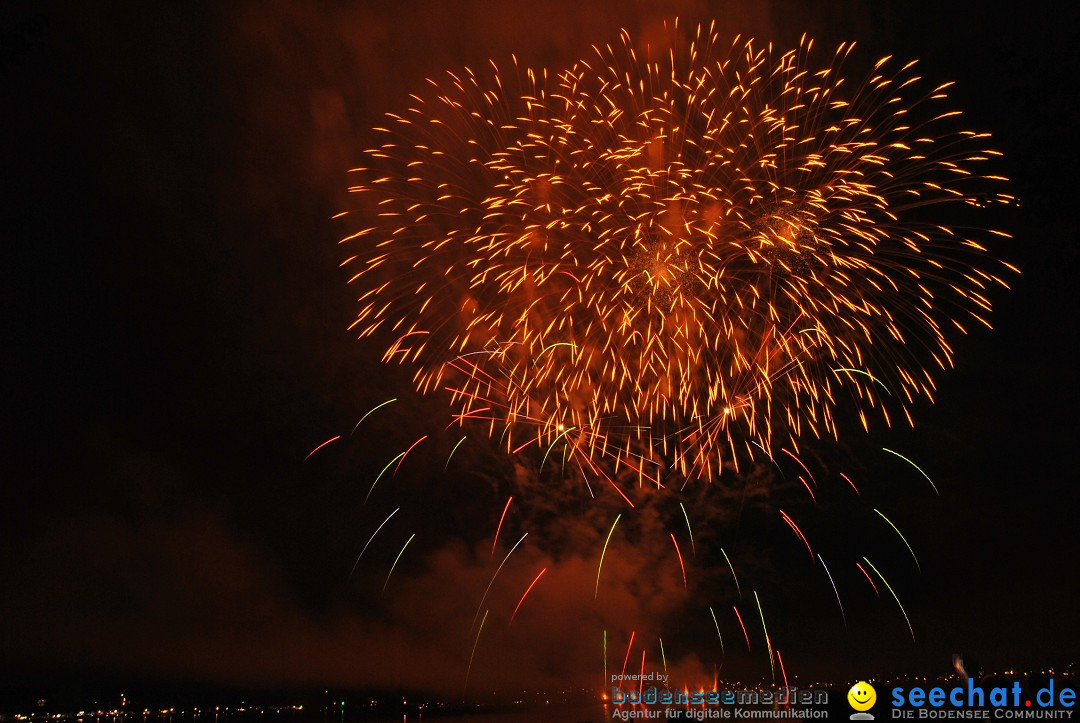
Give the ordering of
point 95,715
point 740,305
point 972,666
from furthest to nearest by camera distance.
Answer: point 95,715 < point 740,305 < point 972,666

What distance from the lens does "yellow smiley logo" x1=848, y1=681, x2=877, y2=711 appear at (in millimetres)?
17297

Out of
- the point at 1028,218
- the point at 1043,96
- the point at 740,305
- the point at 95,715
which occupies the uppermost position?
the point at 740,305

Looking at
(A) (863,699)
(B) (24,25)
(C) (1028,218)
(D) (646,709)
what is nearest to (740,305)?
(A) (863,699)

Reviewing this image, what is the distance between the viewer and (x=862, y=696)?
17516mm

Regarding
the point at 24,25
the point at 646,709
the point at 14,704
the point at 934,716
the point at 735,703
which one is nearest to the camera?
the point at 24,25

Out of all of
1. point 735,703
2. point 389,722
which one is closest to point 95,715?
point 389,722

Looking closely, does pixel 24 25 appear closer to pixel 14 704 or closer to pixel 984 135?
pixel 984 135

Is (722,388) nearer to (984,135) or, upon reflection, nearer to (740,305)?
(740,305)

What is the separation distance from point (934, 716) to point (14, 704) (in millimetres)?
167512

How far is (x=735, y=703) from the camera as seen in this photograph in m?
27.8

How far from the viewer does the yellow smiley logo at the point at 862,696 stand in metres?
17.3

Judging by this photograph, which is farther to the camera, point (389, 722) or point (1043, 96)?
point (389, 722)

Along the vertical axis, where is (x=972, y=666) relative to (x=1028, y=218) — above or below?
below

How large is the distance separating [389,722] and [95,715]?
7538 centimetres
